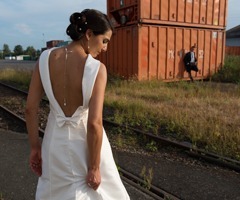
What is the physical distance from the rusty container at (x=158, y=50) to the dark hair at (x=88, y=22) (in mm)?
11105

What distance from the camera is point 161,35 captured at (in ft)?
45.0

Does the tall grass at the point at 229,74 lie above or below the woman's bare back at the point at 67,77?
below

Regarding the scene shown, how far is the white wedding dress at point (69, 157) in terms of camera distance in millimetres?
1981

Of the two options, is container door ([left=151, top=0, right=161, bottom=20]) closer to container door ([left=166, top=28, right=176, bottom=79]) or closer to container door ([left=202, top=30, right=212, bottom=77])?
container door ([left=166, top=28, right=176, bottom=79])

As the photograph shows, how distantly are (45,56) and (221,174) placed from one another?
346cm

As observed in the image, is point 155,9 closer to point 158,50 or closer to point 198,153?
point 158,50

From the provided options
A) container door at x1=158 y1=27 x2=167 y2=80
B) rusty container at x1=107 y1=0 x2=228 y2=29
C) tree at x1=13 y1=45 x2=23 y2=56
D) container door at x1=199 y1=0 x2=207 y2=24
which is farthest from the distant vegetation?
tree at x1=13 y1=45 x2=23 y2=56

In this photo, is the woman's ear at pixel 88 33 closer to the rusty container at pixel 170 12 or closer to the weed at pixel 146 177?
the weed at pixel 146 177

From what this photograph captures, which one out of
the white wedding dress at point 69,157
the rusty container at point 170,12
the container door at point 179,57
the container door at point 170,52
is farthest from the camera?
the container door at point 179,57

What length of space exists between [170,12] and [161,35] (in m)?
1.06

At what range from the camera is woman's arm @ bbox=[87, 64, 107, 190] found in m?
1.88

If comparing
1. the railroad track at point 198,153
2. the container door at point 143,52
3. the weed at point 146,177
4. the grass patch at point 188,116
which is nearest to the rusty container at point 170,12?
the container door at point 143,52

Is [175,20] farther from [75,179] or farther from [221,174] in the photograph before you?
[75,179]

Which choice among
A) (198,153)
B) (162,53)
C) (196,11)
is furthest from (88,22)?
(196,11)
